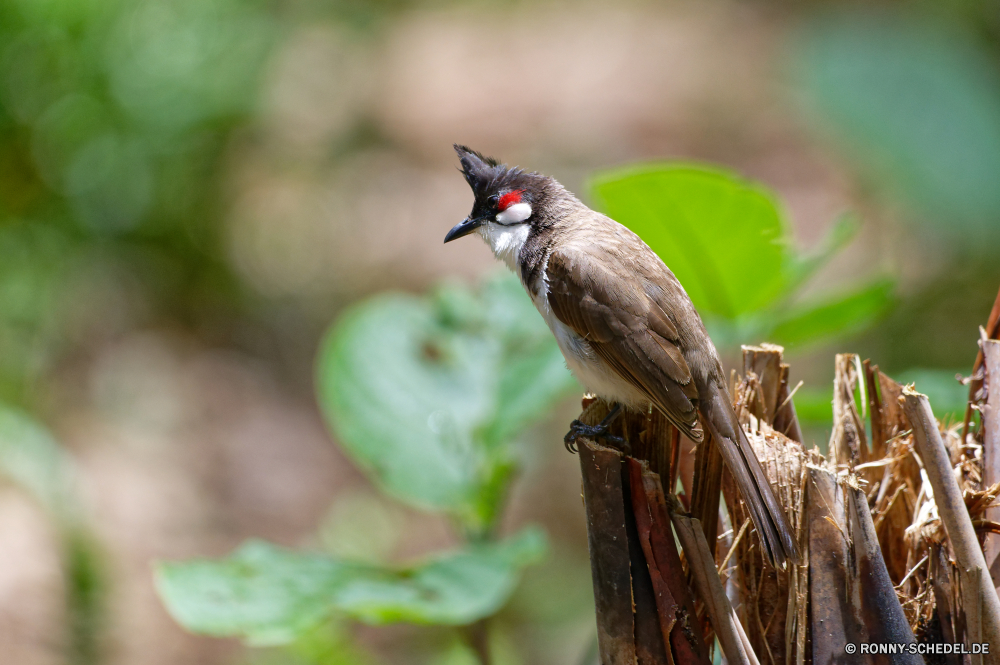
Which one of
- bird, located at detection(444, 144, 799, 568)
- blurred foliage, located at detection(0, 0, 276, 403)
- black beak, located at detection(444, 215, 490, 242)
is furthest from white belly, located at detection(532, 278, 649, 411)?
blurred foliage, located at detection(0, 0, 276, 403)

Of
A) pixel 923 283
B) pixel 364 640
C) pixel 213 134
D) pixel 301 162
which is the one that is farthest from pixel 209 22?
pixel 923 283

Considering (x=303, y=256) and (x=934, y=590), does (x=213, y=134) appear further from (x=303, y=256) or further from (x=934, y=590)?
(x=934, y=590)

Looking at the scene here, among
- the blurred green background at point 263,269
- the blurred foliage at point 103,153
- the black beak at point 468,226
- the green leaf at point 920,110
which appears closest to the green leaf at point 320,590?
the blurred green background at point 263,269

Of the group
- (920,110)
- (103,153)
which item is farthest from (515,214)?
(103,153)

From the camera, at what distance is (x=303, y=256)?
6.18 metres

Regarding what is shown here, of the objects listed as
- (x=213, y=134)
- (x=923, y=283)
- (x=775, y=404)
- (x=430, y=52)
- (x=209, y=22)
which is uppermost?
(x=430, y=52)

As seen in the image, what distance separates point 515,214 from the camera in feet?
8.05

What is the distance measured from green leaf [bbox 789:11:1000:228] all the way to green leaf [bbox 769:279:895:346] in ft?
6.63

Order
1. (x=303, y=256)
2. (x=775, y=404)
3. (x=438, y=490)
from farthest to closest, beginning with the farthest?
(x=303, y=256), (x=438, y=490), (x=775, y=404)

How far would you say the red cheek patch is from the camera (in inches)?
96.3

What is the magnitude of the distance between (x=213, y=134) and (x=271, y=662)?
134 inches

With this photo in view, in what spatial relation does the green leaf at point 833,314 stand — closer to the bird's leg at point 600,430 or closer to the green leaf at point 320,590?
the bird's leg at point 600,430

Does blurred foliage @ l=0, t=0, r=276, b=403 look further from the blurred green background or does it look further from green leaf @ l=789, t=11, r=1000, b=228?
green leaf @ l=789, t=11, r=1000, b=228

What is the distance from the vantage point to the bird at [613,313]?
1625 mm
